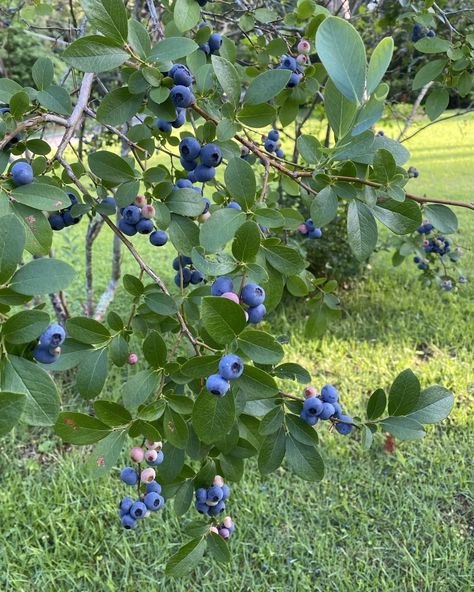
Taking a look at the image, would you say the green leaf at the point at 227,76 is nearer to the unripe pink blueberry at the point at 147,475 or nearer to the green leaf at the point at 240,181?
the green leaf at the point at 240,181

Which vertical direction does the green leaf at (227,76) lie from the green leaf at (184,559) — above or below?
above

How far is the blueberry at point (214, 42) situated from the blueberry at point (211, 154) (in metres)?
0.31

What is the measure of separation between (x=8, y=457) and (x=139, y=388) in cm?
188

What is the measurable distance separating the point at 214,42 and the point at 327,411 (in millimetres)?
708

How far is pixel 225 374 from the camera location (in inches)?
23.8

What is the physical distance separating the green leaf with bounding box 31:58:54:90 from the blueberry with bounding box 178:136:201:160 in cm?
26

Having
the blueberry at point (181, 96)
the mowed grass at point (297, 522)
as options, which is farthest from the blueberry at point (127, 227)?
Answer: the mowed grass at point (297, 522)

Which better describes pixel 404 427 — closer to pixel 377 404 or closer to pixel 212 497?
pixel 377 404

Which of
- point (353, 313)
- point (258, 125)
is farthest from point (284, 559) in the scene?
point (353, 313)

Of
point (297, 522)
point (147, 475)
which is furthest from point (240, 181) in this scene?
point (297, 522)

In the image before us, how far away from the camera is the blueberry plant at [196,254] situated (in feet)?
1.98

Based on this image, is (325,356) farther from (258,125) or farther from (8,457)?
(258,125)

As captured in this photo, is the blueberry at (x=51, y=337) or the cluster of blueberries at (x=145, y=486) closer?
the blueberry at (x=51, y=337)

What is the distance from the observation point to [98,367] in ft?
2.74
